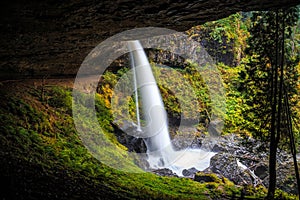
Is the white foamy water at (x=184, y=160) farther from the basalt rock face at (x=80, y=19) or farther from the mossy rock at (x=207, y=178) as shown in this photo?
the basalt rock face at (x=80, y=19)

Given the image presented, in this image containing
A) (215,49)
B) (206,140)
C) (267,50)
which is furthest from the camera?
(215,49)

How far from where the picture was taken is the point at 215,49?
13625 millimetres

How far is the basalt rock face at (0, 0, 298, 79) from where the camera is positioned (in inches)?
115

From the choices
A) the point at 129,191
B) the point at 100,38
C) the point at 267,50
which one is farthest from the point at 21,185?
the point at 267,50

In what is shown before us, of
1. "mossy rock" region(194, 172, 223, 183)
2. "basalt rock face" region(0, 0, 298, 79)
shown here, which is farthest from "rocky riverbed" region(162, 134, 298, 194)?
"basalt rock face" region(0, 0, 298, 79)

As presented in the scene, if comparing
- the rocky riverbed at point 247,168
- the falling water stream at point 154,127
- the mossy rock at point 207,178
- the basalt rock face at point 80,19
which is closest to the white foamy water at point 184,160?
the falling water stream at point 154,127

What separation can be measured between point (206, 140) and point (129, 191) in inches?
254

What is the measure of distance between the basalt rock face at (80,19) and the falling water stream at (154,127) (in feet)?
15.1

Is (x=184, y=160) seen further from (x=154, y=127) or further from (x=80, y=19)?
(x=80, y=19)

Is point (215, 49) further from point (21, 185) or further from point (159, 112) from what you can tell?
point (21, 185)

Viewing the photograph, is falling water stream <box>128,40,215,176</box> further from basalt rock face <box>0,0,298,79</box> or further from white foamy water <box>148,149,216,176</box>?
basalt rock face <box>0,0,298,79</box>

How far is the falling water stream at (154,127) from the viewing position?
8.56 metres

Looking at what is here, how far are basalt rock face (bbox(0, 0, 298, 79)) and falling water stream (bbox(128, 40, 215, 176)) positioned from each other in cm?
461

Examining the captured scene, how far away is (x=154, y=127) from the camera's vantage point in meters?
9.47
